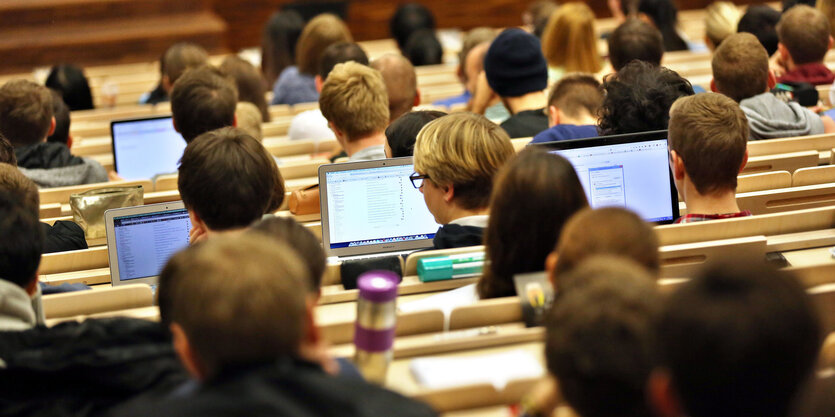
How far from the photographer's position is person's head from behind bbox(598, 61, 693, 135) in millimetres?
3457

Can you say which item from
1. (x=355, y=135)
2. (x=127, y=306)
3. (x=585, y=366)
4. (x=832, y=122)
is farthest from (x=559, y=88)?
(x=585, y=366)

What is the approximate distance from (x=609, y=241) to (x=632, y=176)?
1.43 meters

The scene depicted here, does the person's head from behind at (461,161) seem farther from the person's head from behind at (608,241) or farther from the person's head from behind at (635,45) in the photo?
the person's head from behind at (635,45)

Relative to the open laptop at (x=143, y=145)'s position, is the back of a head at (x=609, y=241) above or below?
below

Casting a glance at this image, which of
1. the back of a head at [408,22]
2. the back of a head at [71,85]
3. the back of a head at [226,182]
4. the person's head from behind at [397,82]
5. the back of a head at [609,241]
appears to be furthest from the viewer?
the back of a head at [408,22]

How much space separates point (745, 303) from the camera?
138 cm

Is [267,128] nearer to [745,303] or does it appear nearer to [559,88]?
[559,88]

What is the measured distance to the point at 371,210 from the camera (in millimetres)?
3199

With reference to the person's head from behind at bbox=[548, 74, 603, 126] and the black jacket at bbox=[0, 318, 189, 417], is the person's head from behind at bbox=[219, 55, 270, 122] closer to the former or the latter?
the person's head from behind at bbox=[548, 74, 603, 126]

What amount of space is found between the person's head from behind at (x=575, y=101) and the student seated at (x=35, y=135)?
2.08 m

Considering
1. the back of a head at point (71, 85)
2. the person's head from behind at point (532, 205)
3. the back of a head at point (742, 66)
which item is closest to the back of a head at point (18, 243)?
the person's head from behind at point (532, 205)

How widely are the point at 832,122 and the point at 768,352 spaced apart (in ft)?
10.6

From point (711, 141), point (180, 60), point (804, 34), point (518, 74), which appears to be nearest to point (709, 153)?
point (711, 141)

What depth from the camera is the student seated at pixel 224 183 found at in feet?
8.49
